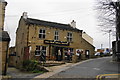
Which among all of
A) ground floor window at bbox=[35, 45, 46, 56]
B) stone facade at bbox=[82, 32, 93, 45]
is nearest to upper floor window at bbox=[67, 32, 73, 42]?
ground floor window at bbox=[35, 45, 46, 56]

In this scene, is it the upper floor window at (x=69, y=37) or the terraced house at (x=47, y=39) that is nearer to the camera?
the terraced house at (x=47, y=39)

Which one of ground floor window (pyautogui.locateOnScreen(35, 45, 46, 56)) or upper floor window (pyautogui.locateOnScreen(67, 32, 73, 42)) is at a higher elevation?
upper floor window (pyautogui.locateOnScreen(67, 32, 73, 42))

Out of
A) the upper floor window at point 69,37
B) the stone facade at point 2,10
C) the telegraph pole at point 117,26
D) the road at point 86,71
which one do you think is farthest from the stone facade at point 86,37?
the stone facade at point 2,10

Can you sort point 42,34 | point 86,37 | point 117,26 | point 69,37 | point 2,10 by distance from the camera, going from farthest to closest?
point 86,37, point 69,37, point 42,34, point 117,26, point 2,10

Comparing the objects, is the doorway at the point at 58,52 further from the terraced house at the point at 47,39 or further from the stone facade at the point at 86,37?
the stone facade at the point at 86,37

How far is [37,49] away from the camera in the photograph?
2375 centimetres

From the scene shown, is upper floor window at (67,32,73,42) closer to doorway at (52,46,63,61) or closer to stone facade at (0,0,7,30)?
doorway at (52,46,63,61)


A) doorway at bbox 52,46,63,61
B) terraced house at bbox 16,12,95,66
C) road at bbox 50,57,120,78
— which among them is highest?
terraced house at bbox 16,12,95,66

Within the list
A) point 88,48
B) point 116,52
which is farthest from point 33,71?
point 88,48

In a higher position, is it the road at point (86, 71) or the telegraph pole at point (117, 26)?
the telegraph pole at point (117, 26)

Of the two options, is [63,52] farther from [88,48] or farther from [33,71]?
[33,71]

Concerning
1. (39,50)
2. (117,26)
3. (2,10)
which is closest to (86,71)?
(117,26)

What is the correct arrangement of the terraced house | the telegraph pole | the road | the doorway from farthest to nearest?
the doorway
the terraced house
the telegraph pole
the road

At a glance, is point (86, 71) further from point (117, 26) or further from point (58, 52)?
point (58, 52)
